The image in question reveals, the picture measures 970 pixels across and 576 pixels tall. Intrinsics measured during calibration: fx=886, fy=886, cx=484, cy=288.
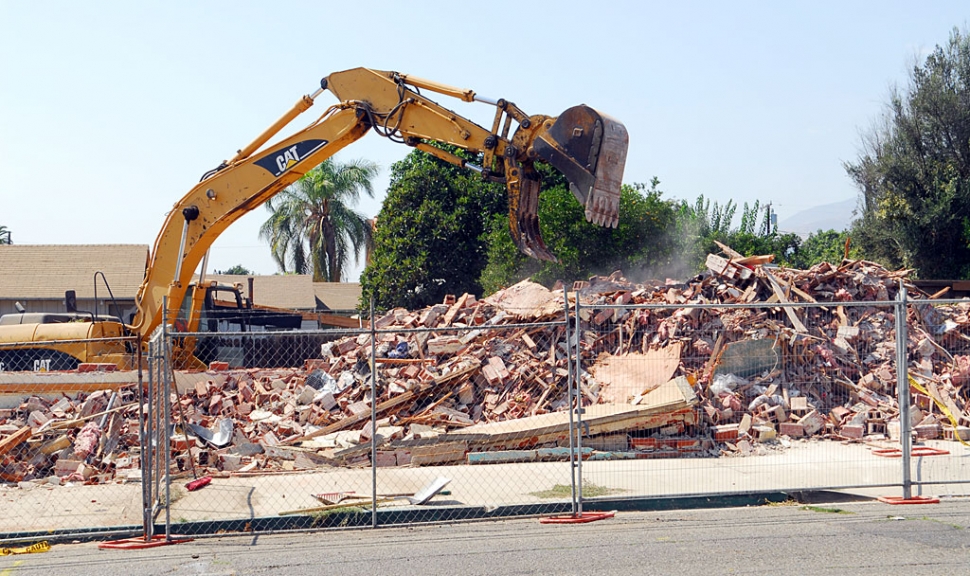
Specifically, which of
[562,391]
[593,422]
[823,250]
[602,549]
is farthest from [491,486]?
[823,250]

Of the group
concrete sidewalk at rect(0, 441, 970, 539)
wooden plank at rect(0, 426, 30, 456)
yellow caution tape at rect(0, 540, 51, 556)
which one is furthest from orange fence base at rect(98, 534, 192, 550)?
wooden plank at rect(0, 426, 30, 456)

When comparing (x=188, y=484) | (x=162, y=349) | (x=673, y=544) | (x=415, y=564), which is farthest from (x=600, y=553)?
(x=188, y=484)

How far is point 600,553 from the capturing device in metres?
7.55

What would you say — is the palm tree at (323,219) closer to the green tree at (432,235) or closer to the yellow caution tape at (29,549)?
the green tree at (432,235)

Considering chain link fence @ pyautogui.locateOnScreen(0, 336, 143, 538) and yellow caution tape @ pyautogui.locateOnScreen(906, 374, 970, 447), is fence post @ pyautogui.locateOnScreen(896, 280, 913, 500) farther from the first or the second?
chain link fence @ pyautogui.locateOnScreen(0, 336, 143, 538)

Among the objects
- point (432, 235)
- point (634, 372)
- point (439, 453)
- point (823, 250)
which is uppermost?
point (823, 250)

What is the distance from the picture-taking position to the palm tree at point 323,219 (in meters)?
39.9

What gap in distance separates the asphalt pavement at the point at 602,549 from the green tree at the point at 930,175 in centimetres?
2152

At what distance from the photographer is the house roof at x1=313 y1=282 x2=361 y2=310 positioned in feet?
136

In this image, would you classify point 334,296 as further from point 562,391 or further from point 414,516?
point 414,516

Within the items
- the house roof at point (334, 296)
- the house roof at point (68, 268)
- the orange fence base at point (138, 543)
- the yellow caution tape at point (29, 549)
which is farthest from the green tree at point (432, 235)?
the yellow caution tape at point (29, 549)

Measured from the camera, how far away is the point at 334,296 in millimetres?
41906

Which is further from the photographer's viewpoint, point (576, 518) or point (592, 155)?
point (592, 155)

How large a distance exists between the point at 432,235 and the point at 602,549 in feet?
73.7
